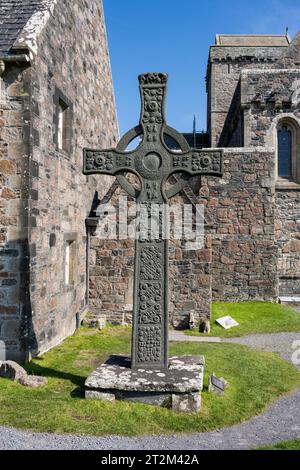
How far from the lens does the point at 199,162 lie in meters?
5.65

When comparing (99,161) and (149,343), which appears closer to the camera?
(149,343)

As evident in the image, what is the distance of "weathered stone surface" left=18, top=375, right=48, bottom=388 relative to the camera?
5.87 m

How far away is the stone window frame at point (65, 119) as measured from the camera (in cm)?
848

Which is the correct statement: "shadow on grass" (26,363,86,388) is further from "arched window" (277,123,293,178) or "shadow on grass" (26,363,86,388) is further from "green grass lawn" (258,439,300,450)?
"arched window" (277,123,293,178)

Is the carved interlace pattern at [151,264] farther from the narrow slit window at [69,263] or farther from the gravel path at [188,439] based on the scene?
the narrow slit window at [69,263]

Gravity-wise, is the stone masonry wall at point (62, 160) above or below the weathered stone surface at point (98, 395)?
above

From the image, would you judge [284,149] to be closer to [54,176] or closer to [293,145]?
[293,145]

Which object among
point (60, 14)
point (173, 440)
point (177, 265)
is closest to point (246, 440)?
point (173, 440)

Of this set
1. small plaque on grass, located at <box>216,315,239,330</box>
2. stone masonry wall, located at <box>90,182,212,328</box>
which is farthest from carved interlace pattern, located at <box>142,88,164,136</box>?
small plaque on grass, located at <box>216,315,239,330</box>

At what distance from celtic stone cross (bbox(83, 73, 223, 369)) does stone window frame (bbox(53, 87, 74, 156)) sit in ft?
10.7

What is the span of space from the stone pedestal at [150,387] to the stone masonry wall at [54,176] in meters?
2.31

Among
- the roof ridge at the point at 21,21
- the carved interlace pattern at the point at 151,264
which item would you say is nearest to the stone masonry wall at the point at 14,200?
the roof ridge at the point at 21,21

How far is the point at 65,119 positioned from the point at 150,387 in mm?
6468

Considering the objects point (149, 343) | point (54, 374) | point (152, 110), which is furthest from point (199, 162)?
point (54, 374)
